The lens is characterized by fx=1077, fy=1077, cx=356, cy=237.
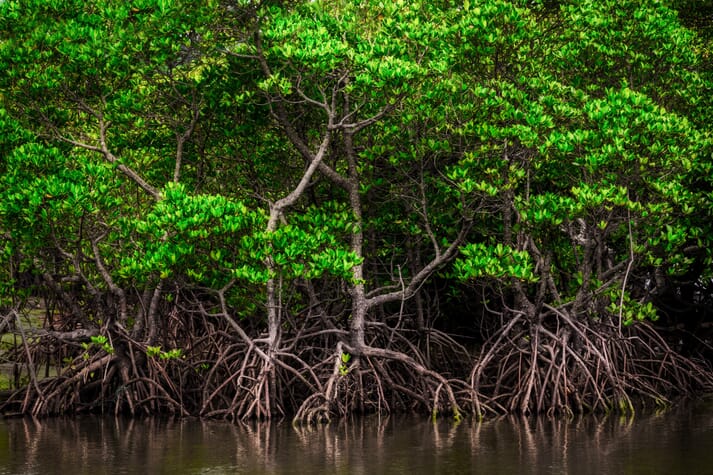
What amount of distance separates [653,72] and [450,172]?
3717 mm

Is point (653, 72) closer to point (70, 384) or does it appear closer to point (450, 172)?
point (450, 172)

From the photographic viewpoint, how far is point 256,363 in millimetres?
14016

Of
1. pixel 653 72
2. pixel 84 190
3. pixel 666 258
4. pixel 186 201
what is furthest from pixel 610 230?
pixel 84 190

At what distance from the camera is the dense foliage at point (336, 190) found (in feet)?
44.8

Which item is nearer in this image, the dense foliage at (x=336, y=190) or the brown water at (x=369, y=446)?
the brown water at (x=369, y=446)

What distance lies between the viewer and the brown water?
32.7 ft

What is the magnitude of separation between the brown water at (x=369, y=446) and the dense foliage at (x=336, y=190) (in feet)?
2.85

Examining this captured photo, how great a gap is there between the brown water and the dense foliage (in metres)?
0.87

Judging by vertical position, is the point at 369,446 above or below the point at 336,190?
below

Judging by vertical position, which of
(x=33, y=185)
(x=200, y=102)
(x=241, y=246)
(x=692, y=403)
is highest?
(x=200, y=102)

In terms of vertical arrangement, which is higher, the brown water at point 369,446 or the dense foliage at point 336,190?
the dense foliage at point 336,190

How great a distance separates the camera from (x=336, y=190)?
16531 millimetres

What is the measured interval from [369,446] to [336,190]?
5941mm

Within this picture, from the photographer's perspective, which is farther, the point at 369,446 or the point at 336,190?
the point at 336,190
